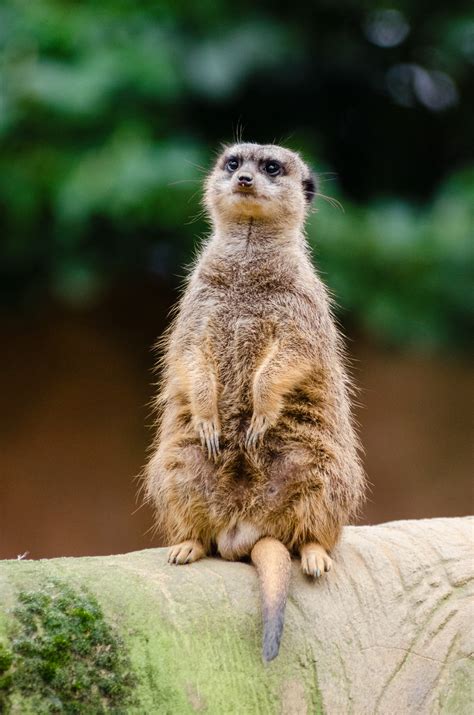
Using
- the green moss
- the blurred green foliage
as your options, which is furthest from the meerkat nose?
the blurred green foliage

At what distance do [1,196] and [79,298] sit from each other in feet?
2.64

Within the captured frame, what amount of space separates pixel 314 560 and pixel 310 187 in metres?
1.60

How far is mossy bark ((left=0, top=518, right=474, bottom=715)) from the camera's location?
2.73m

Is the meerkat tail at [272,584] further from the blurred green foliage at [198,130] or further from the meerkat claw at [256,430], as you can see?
the blurred green foliage at [198,130]

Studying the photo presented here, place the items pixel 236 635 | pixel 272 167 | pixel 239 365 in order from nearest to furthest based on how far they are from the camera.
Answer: pixel 236 635 → pixel 239 365 → pixel 272 167

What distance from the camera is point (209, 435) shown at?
3357 millimetres

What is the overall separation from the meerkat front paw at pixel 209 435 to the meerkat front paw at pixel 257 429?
96 millimetres

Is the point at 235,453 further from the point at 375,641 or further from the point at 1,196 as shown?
the point at 1,196

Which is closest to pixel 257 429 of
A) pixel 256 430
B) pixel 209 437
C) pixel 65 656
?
pixel 256 430

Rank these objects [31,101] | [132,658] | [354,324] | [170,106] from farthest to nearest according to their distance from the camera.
Answer: 1. [354,324]
2. [170,106]
3. [31,101]
4. [132,658]

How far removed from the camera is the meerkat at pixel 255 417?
330 cm

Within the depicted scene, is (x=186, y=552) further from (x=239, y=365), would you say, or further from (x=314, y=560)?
(x=239, y=365)

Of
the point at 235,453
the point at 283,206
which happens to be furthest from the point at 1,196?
the point at 235,453

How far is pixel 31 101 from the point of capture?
6262 mm
